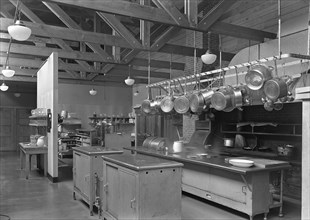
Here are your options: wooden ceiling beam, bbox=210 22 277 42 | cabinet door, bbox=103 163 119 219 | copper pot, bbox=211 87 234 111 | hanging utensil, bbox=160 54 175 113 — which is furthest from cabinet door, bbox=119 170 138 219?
wooden ceiling beam, bbox=210 22 277 42

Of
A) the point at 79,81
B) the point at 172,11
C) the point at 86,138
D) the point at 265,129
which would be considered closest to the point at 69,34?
the point at 172,11

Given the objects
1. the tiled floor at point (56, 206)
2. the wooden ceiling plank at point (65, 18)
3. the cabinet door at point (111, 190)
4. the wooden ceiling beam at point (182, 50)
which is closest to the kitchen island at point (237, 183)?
the tiled floor at point (56, 206)

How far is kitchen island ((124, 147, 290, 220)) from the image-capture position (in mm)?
3859

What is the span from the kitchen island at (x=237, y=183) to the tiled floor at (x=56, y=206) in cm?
21

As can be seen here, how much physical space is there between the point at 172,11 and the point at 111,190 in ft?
9.14

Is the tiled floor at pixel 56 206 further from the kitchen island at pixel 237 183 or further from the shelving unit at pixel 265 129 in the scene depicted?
the shelving unit at pixel 265 129

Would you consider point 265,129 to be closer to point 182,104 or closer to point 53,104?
point 182,104

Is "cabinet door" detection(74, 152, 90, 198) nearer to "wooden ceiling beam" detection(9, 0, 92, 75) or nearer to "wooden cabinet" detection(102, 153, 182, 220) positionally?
"wooden cabinet" detection(102, 153, 182, 220)

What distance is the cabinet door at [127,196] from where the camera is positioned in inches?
123

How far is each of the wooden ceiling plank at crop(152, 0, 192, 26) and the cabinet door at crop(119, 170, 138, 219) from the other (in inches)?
100

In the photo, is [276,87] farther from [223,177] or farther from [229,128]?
[229,128]

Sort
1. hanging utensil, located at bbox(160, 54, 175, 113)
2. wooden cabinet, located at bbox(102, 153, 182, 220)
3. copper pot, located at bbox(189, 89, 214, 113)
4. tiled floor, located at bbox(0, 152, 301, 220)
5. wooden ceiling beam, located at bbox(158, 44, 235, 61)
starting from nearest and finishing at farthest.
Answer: wooden cabinet, located at bbox(102, 153, 182, 220), tiled floor, located at bbox(0, 152, 301, 220), copper pot, located at bbox(189, 89, 214, 113), hanging utensil, located at bbox(160, 54, 175, 113), wooden ceiling beam, located at bbox(158, 44, 235, 61)

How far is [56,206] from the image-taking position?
4742 mm

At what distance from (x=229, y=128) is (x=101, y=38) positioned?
11.4 feet
